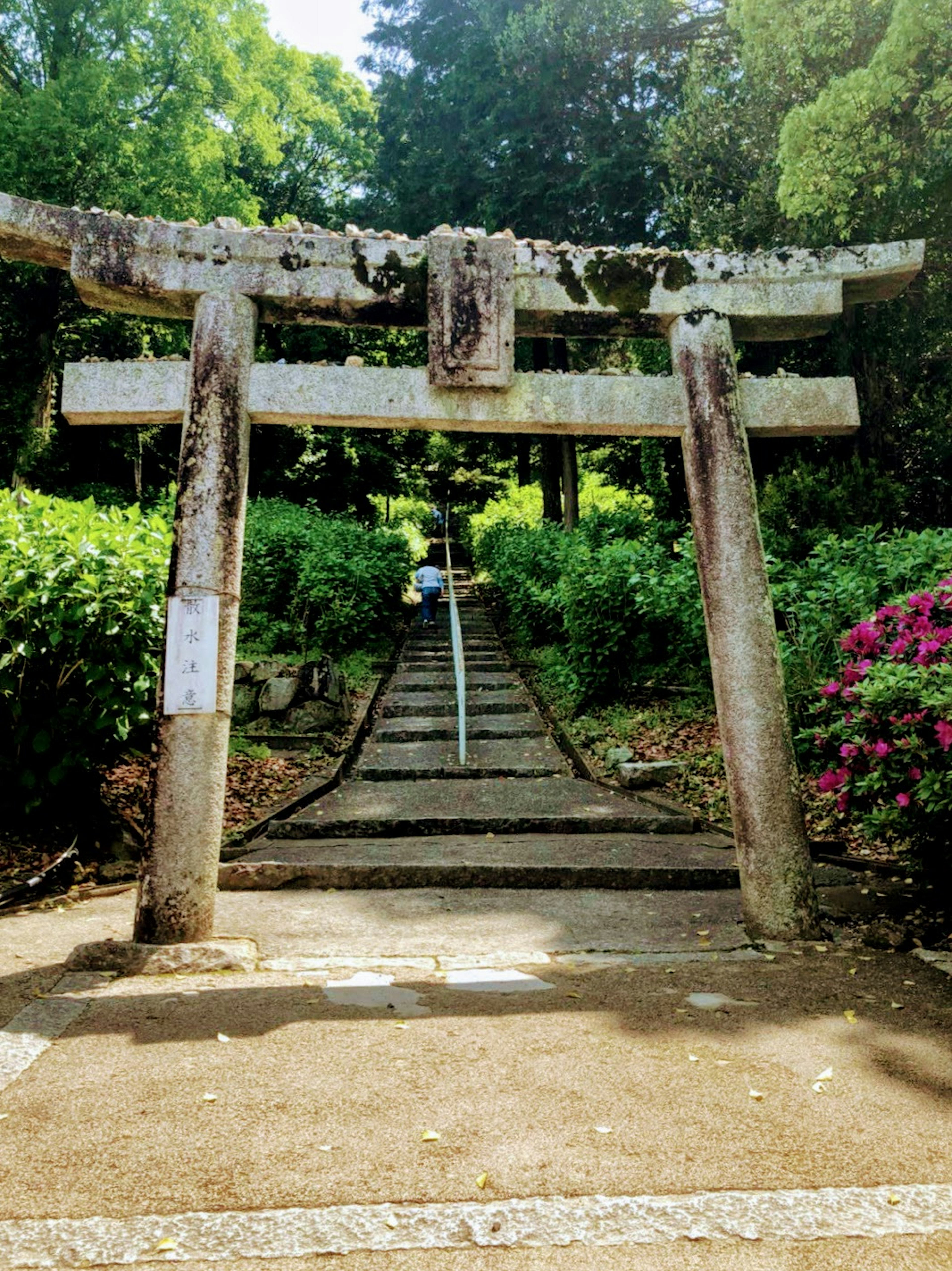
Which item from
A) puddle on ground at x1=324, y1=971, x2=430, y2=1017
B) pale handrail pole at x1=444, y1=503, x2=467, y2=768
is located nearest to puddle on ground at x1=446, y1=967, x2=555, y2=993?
puddle on ground at x1=324, y1=971, x2=430, y2=1017

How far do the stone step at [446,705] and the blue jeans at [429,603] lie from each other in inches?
220

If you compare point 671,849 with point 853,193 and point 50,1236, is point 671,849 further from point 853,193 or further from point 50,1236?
point 853,193

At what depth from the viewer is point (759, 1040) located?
338cm

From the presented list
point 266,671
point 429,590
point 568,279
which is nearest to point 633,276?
point 568,279

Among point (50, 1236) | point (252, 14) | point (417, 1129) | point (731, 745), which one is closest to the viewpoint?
point (50, 1236)

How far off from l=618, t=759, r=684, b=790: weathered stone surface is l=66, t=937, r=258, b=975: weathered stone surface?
4.18 metres

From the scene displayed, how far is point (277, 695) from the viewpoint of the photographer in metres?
9.12

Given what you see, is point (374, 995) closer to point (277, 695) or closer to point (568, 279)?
point (568, 279)

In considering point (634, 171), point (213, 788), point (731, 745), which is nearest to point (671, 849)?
point (731, 745)

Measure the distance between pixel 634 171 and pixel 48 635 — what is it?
14735mm

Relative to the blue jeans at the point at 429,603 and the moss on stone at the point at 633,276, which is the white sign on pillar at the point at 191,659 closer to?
the moss on stone at the point at 633,276

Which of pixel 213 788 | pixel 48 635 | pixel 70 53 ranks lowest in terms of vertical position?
pixel 213 788

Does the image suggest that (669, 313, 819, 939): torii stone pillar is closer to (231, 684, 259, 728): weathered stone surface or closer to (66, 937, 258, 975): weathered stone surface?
(66, 937, 258, 975): weathered stone surface

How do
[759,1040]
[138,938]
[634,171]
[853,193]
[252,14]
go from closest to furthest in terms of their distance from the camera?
[759,1040], [138,938], [853,193], [634,171], [252,14]
